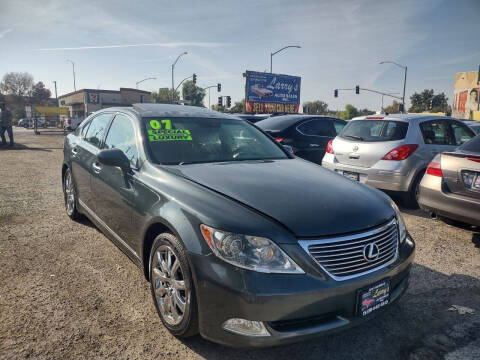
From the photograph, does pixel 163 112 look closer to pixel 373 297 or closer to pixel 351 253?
pixel 351 253

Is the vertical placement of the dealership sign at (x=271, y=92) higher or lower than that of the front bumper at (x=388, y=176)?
higher

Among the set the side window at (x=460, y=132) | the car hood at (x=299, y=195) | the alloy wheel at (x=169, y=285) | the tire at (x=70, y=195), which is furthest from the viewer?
the side window at (x=460, y=132)

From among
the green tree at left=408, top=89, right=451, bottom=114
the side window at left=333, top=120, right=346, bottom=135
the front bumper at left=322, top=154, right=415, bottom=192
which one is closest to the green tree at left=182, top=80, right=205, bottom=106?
the green tree at left=408, top=89, right=451, bottom=114

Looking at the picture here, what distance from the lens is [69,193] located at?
16.4 ft

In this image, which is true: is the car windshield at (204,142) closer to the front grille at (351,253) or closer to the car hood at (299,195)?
the car hood at (299,195)

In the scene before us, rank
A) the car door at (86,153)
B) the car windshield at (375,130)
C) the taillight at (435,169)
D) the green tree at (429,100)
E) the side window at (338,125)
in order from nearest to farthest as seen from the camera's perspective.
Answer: the car door at (86,153)
the taillight at (435,169)
the car windshield at (375,130)
the side window at (338,125)
the green tree at (429,100)

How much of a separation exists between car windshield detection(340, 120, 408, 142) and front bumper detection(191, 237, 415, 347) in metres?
4.32

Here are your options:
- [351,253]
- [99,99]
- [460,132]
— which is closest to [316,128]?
[460,132]

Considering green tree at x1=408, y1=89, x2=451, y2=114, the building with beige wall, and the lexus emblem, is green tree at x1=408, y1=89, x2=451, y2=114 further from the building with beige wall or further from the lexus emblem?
the lexus emblem

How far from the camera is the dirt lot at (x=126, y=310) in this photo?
2324 millimetres

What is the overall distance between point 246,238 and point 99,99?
230ft

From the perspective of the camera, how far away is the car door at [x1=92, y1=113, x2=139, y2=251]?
9.82 feet

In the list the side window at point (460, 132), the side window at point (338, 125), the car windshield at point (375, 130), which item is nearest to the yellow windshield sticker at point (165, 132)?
the car windshield at point (375, 130)

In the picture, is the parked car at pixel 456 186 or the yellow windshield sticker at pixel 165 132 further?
the parked car at pixel 456 186
